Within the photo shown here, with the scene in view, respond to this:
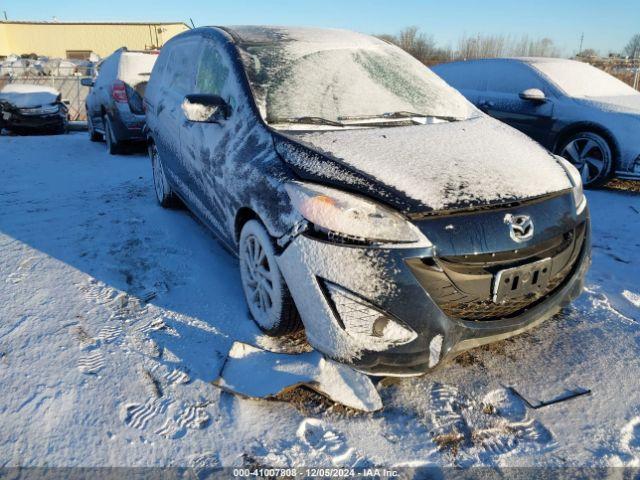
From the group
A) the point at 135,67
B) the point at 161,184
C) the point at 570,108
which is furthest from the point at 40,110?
the point at 570,108

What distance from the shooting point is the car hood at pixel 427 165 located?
2.04 meters

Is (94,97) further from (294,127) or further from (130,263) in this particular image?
(294,127)

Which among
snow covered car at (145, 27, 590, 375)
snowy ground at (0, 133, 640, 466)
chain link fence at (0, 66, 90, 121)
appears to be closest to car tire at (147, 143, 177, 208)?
snowy ground at (0, 133, 640, 466)

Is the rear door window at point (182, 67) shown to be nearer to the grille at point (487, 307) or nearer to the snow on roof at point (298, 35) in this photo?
the snow on roof at point (298, 35)

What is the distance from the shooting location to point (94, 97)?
8180 millimetres

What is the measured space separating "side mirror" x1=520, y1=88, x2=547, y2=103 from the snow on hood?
963cm

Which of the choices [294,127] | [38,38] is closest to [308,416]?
[294,127]

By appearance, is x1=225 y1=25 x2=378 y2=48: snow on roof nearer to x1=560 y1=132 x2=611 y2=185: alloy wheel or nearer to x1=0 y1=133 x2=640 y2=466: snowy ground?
x1=0 y1=133 x2=640 y2=466: snowy ground

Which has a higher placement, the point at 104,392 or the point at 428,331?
the point at 428,331

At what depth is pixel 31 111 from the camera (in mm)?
10227

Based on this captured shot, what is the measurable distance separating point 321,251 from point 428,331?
544 millimetres

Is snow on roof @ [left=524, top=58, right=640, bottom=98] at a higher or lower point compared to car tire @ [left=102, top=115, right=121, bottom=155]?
higher

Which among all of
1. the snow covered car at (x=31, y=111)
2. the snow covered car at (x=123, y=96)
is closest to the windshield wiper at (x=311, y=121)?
the snow covered car at (x=123, y=96)

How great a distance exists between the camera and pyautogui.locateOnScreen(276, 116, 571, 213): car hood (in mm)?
2041
